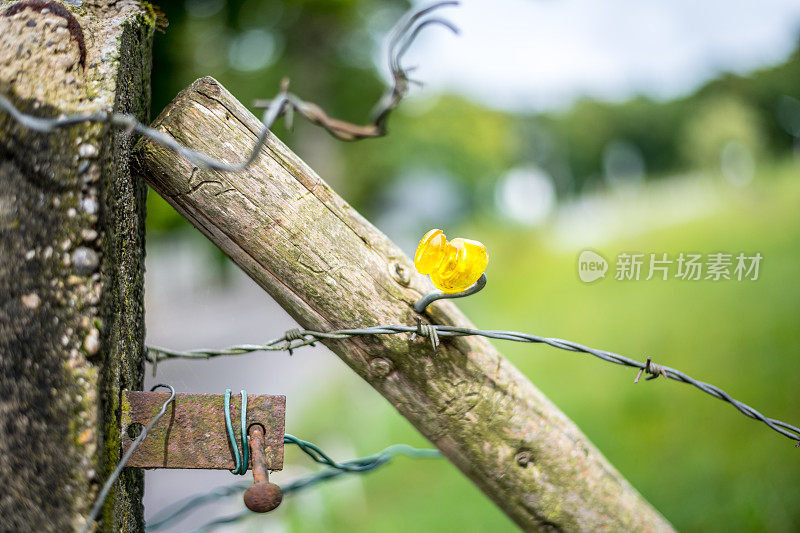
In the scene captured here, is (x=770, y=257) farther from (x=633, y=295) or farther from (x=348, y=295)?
(x=348, y=295)

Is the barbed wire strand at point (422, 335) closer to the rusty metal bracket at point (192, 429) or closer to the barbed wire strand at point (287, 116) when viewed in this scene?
the rusty metal bracket at point (192, 429)

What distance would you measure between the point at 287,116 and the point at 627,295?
16.3ft

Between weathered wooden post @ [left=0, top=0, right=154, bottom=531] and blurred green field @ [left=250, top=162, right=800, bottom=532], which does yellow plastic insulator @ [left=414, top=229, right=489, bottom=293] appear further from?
blurred green field @ [left=250, top=162, right=800, bottom=532]

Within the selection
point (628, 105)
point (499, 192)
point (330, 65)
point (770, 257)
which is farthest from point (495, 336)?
point (628, 105)

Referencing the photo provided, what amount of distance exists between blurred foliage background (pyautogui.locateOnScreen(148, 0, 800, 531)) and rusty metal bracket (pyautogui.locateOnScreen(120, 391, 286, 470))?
111 inches

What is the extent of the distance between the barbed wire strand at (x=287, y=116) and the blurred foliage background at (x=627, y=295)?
2.78 meters

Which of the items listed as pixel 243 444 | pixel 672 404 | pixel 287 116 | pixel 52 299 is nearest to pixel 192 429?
pixel 243 444

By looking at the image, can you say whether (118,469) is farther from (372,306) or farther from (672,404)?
(672,404)

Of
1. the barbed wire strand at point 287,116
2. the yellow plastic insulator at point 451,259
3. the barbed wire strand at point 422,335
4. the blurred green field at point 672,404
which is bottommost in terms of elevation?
the blurred green field at point 672,404

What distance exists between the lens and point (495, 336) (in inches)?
37.0

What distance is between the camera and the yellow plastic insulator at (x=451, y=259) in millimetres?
836

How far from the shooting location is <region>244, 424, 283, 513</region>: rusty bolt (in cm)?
77

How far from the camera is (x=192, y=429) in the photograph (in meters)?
0.83

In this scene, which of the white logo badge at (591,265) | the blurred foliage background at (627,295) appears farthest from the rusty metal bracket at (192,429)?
the blurred foliage background at (627,295)
